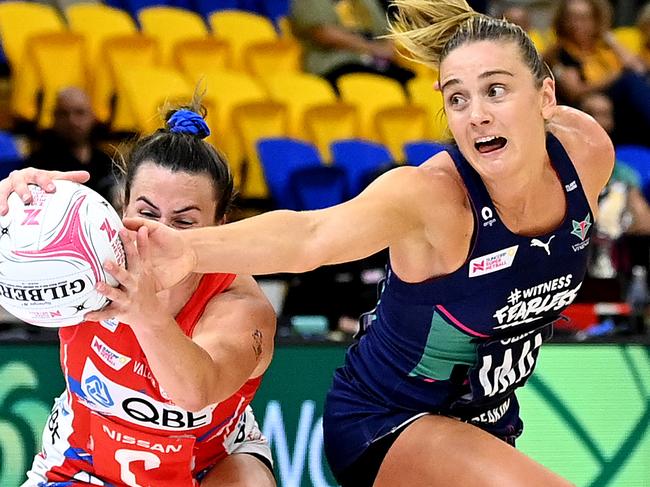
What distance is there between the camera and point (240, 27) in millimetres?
9414

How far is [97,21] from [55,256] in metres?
6.09

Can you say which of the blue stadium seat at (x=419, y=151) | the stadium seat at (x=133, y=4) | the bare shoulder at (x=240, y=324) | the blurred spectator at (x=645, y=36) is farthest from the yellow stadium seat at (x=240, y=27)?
the bare shoulder at (x=240, y=324)

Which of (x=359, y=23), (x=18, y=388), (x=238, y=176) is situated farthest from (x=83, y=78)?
(x=18, y=388)

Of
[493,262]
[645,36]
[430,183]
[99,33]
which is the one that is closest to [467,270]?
[493,262]

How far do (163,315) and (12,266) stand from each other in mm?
341

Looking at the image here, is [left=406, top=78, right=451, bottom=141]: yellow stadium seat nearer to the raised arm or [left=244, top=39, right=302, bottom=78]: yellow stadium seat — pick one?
[left=244, top=39, right=302, bottom=78]: yellow stadium seat

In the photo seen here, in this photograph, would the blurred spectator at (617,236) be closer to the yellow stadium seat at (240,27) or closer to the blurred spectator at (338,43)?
the blurred spectator at (338,43)

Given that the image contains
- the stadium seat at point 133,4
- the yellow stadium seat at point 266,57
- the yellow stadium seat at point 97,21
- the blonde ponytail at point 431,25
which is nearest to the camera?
the blonde ponytail at point 431,25

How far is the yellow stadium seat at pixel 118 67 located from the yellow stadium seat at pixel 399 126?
1592 millimetres

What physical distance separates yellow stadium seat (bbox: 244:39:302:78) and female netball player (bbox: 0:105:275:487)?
18.3 feet

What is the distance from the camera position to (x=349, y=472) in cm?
362

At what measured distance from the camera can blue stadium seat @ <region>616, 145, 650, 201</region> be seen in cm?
817

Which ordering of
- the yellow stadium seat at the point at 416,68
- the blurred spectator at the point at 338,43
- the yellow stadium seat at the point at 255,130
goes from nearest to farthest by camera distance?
the yellow stadium seat at the point at 255,130 < the blurred spectator at the point at 338,43 < the yellow stadium seat at the point at 416,68

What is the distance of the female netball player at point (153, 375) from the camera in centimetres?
330
